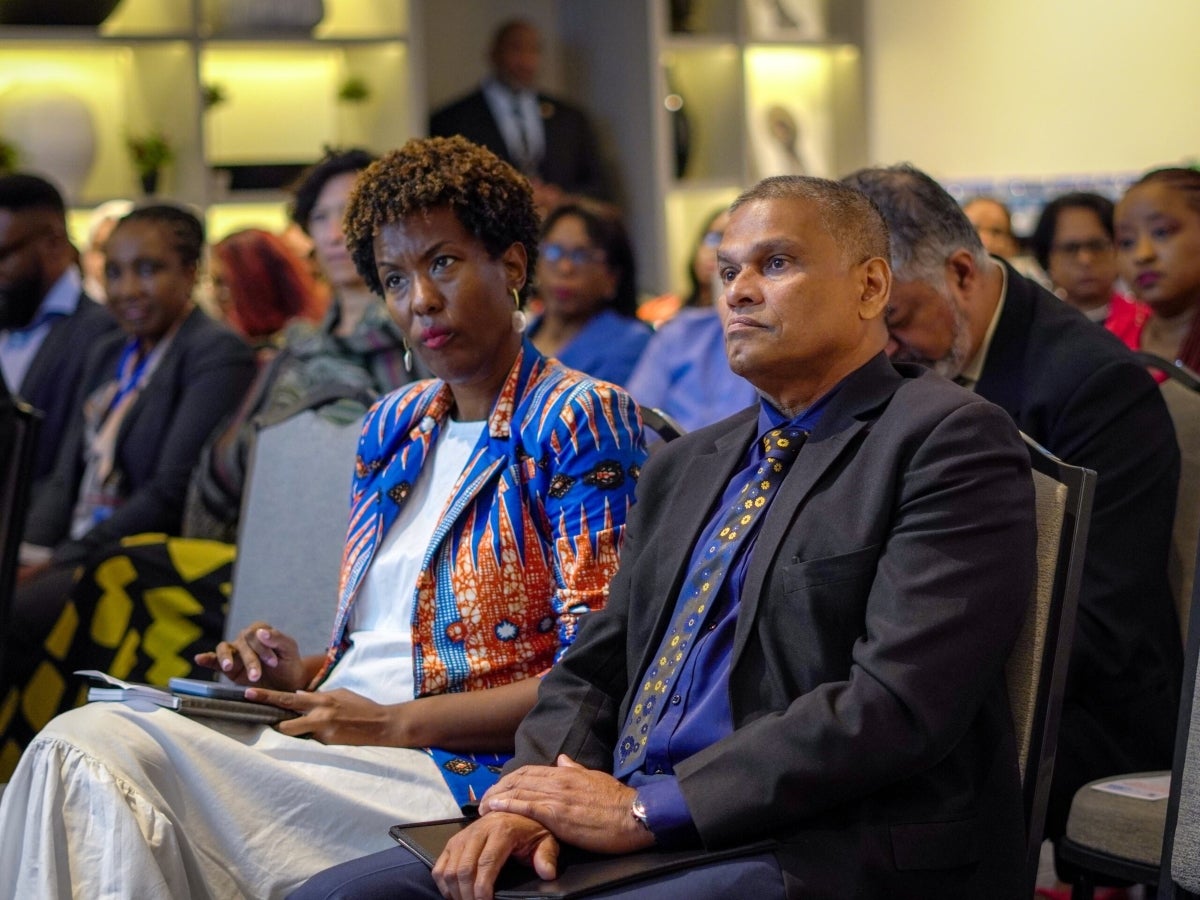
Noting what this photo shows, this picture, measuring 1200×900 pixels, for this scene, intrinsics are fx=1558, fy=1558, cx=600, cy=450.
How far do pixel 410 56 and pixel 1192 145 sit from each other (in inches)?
117

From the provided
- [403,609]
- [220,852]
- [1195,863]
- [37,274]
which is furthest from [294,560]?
[37,274]

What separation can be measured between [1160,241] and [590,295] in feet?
4.85

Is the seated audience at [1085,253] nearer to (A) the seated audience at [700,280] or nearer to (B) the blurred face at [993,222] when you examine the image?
(B) the blurred face at [993,222]

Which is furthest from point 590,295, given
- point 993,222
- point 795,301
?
point 795,301

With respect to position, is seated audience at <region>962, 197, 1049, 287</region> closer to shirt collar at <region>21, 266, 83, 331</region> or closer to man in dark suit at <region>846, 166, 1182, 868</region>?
man in dark suit at <region>846, 166, 1182, 868</region>

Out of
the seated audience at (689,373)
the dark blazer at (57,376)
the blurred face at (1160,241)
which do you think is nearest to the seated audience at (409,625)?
the seated audience at (689,373)

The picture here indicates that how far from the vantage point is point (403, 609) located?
2.10 m

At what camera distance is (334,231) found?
11.1 feet

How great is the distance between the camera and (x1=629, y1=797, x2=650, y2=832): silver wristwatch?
5.08ft

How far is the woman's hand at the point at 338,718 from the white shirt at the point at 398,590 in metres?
0.10

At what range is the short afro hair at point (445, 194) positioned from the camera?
2.12 m

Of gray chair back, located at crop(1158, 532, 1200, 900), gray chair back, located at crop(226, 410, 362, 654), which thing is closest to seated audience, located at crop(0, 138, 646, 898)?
gray chair back, located at crop(226, 410, 362, 654)

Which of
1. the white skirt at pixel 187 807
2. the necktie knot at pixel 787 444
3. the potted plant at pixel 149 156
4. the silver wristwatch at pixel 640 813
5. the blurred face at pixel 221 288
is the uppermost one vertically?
the potted plant at pixel 149 156

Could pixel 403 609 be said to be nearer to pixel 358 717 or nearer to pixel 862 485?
pixel 358 717
